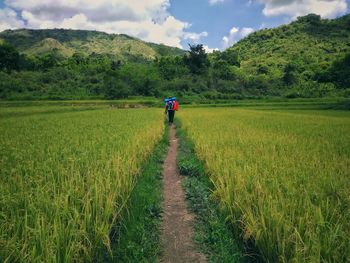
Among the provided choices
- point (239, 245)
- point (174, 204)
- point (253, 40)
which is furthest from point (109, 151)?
point (253, 40)

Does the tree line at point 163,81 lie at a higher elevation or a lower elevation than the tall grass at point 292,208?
higher

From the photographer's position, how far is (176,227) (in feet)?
14.5

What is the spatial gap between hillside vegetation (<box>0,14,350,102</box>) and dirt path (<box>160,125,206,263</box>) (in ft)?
132

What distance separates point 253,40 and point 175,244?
11373cm

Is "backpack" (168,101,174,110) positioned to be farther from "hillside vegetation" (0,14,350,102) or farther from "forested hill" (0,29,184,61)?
"forested hill" (0,29,184,61)

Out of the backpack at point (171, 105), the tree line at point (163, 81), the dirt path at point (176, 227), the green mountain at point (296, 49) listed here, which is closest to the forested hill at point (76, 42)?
the green mountain at point (296, 49)

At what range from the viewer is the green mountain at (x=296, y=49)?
68.5 m

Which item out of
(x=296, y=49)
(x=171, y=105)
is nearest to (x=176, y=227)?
(x=171, y=105)

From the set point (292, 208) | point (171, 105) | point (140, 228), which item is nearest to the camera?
point (292, 208)

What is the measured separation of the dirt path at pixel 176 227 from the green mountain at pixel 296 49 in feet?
207

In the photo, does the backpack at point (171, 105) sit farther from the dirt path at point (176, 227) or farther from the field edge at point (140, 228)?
the field edge at point (140, 228)

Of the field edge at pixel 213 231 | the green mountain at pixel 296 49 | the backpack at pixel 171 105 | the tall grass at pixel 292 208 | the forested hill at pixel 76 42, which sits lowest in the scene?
the field edge at pixel 213 231

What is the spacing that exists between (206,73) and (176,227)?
2469 inches

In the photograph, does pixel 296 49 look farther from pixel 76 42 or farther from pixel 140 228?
pixel 76 42
